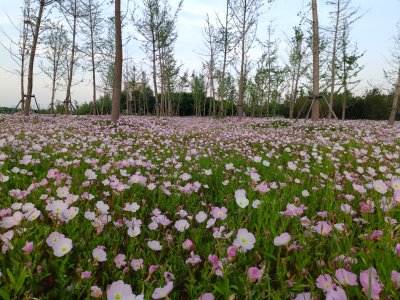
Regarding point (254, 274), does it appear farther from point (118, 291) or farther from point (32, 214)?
point (32, 214)

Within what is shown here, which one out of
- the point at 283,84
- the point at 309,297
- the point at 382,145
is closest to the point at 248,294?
the point at 309,297

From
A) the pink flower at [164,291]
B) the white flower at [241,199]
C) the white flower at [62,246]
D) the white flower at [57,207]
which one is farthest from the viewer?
the white flower at [241,199]

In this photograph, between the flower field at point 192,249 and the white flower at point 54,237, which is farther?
the white flower at point 54,237

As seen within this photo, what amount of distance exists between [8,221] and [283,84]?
3761cm

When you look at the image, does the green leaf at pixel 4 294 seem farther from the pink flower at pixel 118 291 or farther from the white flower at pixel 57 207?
the white flower at pixel 57 207

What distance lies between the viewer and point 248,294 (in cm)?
117

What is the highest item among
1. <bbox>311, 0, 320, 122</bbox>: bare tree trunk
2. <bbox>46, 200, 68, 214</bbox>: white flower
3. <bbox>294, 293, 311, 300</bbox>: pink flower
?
<bbox>311, 0, 320, 122</bbox>: bare tree trunk

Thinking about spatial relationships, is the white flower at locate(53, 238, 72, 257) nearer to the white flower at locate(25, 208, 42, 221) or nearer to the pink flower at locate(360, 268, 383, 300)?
the white flower at locate(25, 208, 42, 221)

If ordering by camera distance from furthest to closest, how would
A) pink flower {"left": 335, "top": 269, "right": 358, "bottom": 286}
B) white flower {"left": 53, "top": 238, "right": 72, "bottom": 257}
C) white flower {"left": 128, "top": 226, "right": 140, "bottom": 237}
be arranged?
white flower {"left": 128, "top": 226, "right": 140, "bottom": 237} → white flower {"left": 53, "top": 238, "right": 72, "bottom": 257} → pink flower {"left": 335, "top": 269, "right": 358, "bottom": 286}

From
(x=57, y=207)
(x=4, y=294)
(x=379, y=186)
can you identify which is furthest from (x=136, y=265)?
(x=379, y=186)


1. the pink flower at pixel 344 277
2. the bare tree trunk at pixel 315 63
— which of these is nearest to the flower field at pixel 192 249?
the pink flower at pixel 344 277

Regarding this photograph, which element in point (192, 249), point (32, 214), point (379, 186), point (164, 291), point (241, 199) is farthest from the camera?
point (379, 186)

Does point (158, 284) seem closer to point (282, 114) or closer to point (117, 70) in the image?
point (117, 70)

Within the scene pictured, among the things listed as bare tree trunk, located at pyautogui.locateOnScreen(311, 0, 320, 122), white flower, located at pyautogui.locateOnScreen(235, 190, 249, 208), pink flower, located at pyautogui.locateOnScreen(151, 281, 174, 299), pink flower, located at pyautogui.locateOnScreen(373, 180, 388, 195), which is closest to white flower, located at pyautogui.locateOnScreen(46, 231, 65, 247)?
pink flower, located at pyautogui.locateOnScreen(151, 281, 174, 299)
